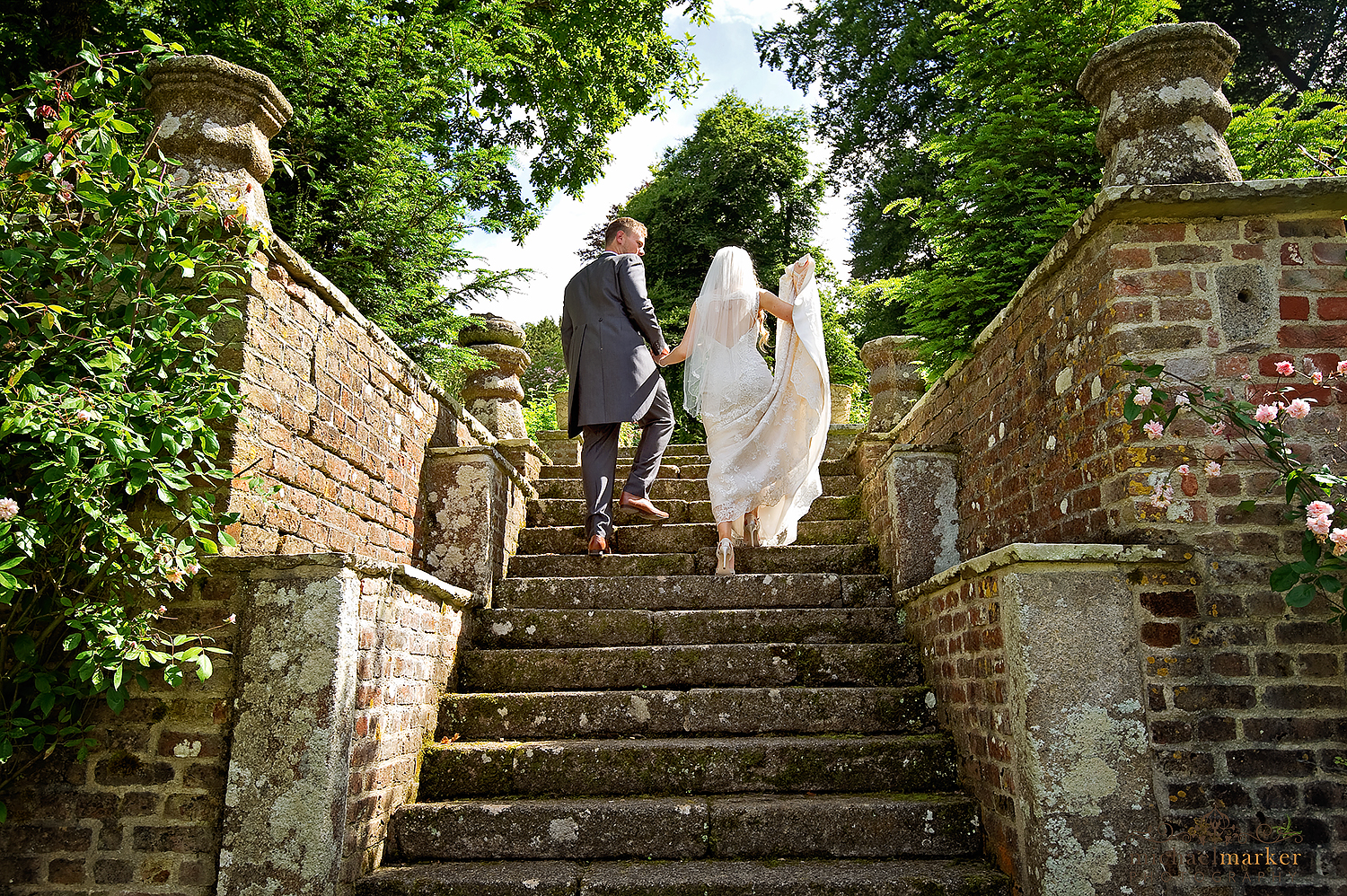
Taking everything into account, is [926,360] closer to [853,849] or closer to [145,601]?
[853,849]

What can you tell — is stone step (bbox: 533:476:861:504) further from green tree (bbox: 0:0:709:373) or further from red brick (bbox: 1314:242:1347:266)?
red brick (bbox: 1314:242:1347:266)

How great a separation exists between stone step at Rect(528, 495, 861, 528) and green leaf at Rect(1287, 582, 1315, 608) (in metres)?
3.10

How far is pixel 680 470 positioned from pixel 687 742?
313 cm

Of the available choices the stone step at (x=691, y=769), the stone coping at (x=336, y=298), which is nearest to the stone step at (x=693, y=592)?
the stone step at (x=691, y=769)

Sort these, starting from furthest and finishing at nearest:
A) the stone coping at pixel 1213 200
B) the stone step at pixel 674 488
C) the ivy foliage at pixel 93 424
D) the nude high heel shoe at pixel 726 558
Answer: the stone step at pixel 674 488 → the nude high heel shoe at pixel 726 558 → the stone coping at pixel 1213 200 → the ivy foliage at pixel 93 424

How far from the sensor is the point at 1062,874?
2588 millimetres

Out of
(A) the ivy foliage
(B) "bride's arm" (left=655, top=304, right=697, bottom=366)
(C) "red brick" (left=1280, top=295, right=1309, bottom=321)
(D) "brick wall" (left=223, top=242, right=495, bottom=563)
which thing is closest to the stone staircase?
(D) "brick wall" (left=223, top=242, right=495, bottom=563)

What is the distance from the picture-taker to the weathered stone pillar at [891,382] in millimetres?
6906

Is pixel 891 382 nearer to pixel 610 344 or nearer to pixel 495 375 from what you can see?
pixel 610 344

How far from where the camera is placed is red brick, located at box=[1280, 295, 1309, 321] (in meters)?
2.96

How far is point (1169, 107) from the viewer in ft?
10.6

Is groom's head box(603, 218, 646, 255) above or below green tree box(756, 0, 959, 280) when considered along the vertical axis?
below

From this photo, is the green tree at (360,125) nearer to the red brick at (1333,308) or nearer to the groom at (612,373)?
the groom at (612,373)

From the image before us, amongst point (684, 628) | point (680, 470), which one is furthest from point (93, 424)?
point (680, 470)
